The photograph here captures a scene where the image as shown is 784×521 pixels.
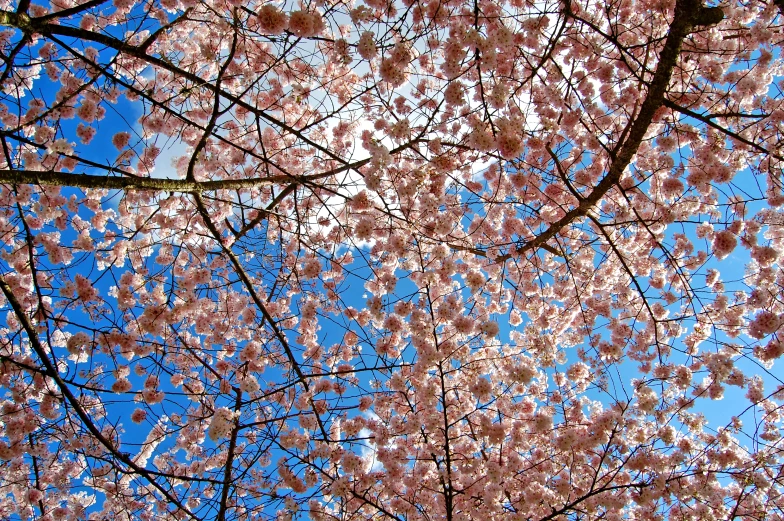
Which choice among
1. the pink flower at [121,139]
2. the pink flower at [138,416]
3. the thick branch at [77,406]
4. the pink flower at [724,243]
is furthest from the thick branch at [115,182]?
the pink flower at [724,243]

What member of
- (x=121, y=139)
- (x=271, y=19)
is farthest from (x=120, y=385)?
(x=271, y=19)

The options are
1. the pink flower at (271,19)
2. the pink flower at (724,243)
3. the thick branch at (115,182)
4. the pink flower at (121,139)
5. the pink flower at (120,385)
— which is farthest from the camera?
the pink flower at (121,139)

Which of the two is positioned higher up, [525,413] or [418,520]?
[525,413]

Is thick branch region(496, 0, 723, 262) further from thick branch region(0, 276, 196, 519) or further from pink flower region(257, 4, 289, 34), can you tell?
thick branch region(0, 276, 196, 519)

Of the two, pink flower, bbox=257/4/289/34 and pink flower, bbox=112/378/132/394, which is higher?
pink flower, bbox=257/4/289/34

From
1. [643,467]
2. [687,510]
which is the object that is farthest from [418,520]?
[687,510]

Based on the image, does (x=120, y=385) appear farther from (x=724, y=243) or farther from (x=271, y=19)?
(x=724, y=243)

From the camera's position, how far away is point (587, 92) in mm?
5117

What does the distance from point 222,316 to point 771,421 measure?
21.0 feet

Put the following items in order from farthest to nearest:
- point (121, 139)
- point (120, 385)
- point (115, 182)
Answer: point (121, 139), point (120, 385), point (115, 182)

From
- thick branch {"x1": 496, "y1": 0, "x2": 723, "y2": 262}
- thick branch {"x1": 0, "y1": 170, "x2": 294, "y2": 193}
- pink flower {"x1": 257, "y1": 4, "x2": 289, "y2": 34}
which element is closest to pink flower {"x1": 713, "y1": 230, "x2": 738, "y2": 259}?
thick branch {"x1": 496, "y1": 0, "x2": 723, "y2": 262}

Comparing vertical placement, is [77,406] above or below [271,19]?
below

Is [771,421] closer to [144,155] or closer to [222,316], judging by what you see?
[222,316]

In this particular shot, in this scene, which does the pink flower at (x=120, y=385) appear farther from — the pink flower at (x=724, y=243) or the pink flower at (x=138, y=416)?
the pink flower at (x=724, y=243)
